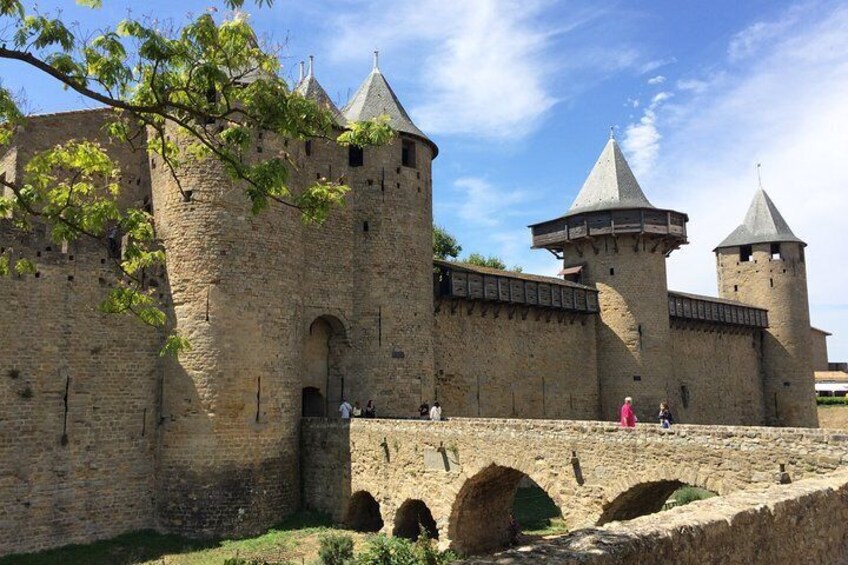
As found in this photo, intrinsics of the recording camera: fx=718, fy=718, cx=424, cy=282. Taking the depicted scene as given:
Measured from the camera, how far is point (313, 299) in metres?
19.1

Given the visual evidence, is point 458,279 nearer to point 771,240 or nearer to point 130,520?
point 130,520

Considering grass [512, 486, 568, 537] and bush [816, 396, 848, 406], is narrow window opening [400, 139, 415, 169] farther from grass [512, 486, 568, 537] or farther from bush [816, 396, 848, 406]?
bush [816, 396, 848, 406]

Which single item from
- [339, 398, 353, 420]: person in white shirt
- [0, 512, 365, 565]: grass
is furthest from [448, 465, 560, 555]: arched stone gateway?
[339, 398, 353, 420]: person in white shirt

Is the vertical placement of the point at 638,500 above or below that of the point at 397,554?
above

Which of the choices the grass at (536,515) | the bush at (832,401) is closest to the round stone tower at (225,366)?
the grass at (536,515)

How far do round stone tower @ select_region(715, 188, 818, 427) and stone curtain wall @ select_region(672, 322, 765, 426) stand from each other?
66cm

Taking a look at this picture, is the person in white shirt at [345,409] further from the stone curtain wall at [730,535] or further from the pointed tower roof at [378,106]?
the stone curtain wall at [730,535]

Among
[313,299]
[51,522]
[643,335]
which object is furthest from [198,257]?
[643,335]

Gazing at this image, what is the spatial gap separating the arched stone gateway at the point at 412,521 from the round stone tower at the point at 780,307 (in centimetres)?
2429

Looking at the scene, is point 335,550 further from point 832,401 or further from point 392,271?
point 832,401

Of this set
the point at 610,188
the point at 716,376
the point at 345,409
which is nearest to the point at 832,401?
the point at 716,376

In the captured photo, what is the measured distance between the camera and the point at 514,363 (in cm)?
2458

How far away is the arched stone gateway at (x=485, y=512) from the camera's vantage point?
1466 centimetres

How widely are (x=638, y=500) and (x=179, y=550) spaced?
9.28 metres
